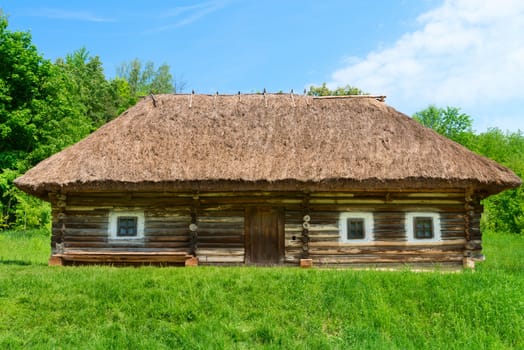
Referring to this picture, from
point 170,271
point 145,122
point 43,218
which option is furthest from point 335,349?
point 43,218

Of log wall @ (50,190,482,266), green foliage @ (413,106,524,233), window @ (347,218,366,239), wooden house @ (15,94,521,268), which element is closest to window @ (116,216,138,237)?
wooden house @ (15,94,521,268)

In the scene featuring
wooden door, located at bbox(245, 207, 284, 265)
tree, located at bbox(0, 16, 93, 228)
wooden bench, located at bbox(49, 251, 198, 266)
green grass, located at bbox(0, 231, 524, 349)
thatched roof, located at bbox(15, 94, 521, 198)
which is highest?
tree, located at bbox(0, 16, 93, 228)

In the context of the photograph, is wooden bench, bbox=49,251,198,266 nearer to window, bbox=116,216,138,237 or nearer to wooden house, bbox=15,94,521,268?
wooden house, bbox=15,94,521,268

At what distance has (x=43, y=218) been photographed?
26516 mm

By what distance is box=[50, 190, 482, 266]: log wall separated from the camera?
13.8m

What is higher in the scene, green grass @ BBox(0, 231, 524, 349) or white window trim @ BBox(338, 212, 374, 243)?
white window trim @ BBox(338, 212, 374, 243)

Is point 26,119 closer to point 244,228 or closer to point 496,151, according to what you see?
point 244,228

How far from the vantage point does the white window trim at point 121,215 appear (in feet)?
45.5

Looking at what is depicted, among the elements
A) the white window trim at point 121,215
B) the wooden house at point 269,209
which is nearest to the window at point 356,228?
the wooden house at point 269,209

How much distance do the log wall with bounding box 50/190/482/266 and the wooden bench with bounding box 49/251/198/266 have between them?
1.13 feet

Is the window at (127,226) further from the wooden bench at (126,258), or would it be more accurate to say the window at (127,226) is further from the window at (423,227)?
the window at (423,227)

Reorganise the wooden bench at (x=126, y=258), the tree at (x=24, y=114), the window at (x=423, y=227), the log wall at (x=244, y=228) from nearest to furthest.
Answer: the wooden bench at (x=126, y=258)
the log wall at (x=244, y=228)
the window at (x=423, y=227)
the tree at (x=24, y=114)

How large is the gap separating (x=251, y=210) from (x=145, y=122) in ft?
14.6

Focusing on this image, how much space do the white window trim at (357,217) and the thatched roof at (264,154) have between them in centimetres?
119
